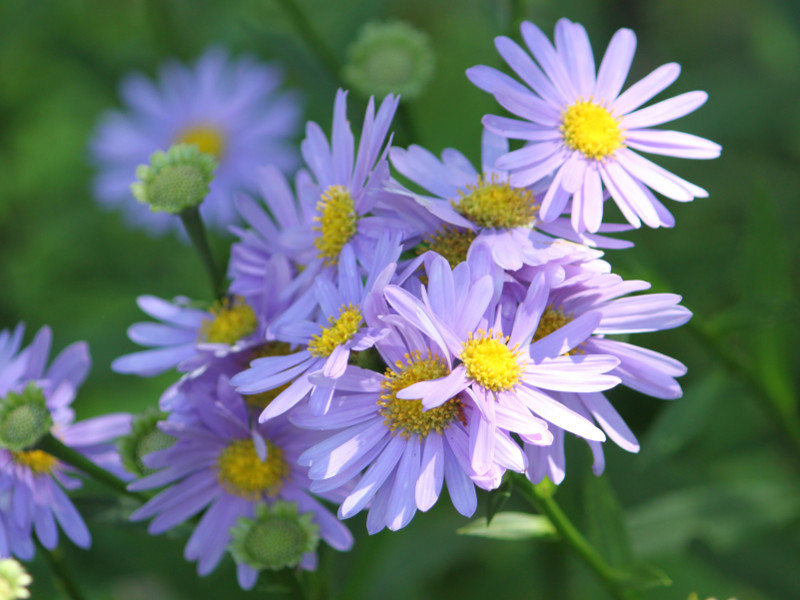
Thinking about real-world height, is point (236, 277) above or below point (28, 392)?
above

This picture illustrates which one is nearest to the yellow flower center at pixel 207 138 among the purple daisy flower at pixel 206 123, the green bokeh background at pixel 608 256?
the purple daisy flower at pixel 206 123

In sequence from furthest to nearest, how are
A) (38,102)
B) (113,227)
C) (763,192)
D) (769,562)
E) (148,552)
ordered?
(113,227) < (38,102) < (148,552) < (769,562) < (763,192)

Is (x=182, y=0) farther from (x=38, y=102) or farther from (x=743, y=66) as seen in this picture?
(x=743, y=66)

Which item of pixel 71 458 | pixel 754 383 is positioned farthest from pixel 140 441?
pixel 754 383

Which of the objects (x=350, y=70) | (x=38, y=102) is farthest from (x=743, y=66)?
(x=38, y=102)

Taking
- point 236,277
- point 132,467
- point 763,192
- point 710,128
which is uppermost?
point 710,128

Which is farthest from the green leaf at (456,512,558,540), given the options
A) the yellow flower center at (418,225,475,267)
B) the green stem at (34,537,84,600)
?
the green stem at (34,537,84,600)

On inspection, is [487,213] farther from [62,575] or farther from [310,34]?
[310,34]
